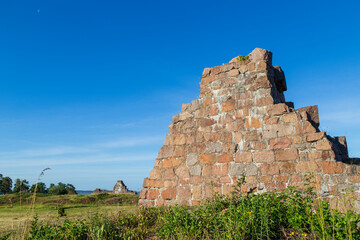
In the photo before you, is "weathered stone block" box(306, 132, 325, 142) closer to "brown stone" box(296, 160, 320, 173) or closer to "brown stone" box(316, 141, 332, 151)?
"brown stone" box(316, 141, 332, 151)

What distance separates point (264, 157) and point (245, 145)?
21.3 inches

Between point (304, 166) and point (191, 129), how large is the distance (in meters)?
3.05

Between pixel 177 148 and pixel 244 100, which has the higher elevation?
pixel 244 100

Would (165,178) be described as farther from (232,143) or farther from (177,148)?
(232,143)

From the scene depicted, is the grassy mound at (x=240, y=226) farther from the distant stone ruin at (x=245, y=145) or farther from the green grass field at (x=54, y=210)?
the distant stone ruin at (x=245, y=145)

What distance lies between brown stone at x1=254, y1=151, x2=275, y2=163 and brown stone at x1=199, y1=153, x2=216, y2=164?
109 cm

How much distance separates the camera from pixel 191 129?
7.35 meters

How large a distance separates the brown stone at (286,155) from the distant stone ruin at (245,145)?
21 millimetres

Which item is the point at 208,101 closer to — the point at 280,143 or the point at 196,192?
the point at 280,143

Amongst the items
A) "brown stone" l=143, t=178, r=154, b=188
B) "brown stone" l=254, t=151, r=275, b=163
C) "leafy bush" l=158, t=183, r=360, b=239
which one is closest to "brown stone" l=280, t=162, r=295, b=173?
"brown stone" l=254, t=151, r=275, b=163

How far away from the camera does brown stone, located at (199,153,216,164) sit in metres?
6.70

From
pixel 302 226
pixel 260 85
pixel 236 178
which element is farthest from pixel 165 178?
pixel 302 226

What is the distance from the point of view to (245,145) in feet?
20.8

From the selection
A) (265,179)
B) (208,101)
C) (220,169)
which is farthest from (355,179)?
(208,101)
